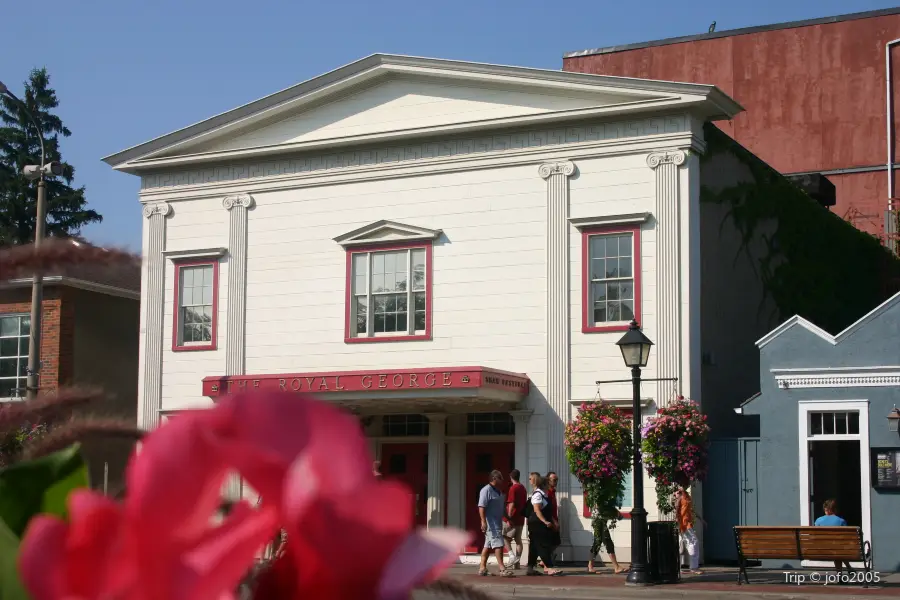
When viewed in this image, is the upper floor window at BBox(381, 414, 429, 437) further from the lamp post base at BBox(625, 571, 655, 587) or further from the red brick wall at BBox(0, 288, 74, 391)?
the red brick wall at BBox(0, 288, 74, 391)

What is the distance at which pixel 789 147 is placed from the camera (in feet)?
124

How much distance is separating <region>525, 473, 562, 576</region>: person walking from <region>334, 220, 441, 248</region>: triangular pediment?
5951 millimetres

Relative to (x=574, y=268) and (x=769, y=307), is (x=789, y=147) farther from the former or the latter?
(x=574, y=268)

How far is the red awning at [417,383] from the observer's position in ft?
71.6

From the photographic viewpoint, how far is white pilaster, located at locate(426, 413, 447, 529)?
79.2ft

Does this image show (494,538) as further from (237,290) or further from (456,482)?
(237,290)

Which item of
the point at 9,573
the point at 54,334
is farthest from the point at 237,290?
the point at 9,573

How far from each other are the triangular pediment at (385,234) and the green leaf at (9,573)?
77.1 feet

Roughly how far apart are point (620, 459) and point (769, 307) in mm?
7053

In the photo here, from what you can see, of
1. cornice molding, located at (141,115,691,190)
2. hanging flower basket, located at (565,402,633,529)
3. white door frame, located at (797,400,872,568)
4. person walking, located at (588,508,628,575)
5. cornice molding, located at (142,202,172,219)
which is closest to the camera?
white door frame, located at (797,400,872,568)

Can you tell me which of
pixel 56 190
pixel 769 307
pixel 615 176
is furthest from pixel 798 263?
pixel 56 190

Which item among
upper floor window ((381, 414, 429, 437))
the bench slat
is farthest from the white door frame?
upper floor window ((381, 414, 429, 437))

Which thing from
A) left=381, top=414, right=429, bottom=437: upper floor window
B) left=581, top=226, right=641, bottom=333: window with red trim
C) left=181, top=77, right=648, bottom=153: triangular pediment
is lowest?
left=381, top=414, right=429, bottom=437: upper floor window

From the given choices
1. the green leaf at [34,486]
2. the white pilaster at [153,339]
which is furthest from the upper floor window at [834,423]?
the green leaf at [34,486]
